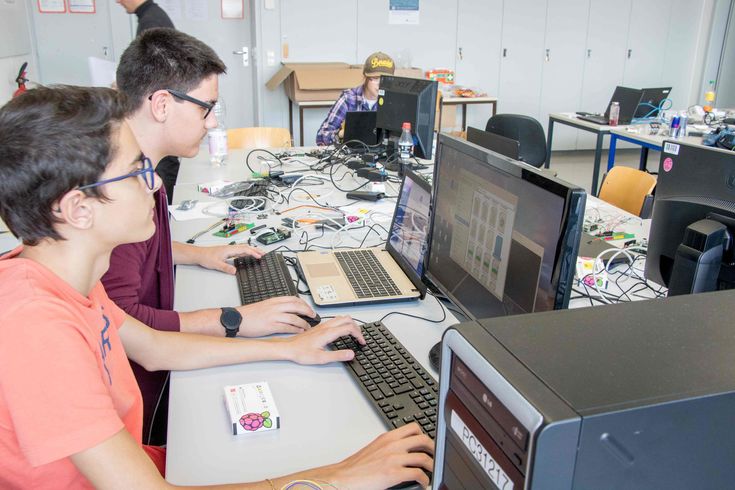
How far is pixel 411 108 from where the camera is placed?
2.90 metres

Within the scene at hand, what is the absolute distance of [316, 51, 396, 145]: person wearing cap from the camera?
3752 mm

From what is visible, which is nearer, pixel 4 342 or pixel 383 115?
pixel 4 342

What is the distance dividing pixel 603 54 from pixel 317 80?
3335 mm

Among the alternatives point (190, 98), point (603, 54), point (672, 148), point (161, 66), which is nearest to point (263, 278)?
point (190, 98)

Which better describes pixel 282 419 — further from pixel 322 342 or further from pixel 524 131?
pixel 524 131

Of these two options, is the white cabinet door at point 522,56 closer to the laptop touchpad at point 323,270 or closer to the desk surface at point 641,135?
the desk surface at point 641,135

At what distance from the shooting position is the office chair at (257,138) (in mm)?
3758

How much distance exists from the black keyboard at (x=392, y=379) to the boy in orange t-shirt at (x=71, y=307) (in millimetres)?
85

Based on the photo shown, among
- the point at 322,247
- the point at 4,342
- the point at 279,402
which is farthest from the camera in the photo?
the point at 322,247

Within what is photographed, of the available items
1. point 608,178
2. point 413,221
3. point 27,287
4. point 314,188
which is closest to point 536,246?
point 413,221

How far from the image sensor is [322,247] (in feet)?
6.48

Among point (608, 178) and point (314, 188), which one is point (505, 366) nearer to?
point (314, 188)

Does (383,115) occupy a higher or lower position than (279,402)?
higher

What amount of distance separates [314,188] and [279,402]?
1.66 meters
